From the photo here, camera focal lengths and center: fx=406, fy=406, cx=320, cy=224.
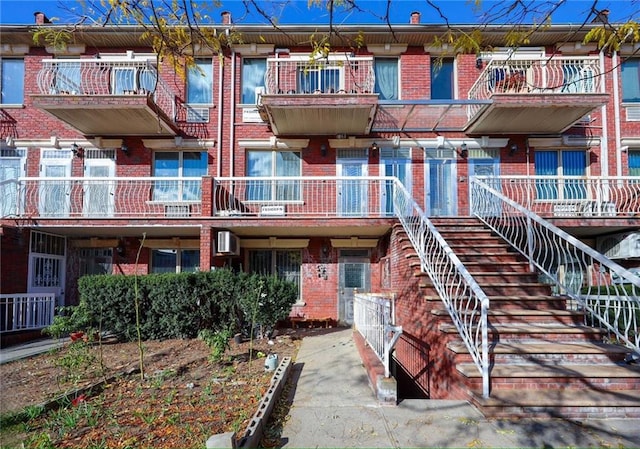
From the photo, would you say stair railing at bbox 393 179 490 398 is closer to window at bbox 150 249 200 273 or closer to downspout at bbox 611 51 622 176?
window at bbox 150 249 200 273

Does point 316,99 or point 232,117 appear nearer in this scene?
point 316,99

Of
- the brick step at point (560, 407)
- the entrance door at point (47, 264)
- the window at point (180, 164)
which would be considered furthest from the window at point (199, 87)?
the brick step at point (560, 407)

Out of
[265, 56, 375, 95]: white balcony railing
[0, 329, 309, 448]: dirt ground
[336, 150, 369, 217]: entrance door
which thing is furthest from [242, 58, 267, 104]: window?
[0, 329, 309, 448]: dirt ground

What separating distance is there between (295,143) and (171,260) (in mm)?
5368

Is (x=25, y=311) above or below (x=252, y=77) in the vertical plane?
below

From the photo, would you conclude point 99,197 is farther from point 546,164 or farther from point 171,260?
point 546,164

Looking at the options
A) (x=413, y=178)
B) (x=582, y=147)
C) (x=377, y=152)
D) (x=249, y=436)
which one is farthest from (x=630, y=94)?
(x=249, y=436)

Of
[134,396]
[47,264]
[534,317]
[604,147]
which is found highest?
[604,147]

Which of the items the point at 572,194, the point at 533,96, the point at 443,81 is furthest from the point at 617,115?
the point at 443,81

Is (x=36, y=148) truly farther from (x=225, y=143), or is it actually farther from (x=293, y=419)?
(x=293, y=419)

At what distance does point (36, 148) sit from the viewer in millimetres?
12812

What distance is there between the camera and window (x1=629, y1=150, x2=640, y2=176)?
495 inches

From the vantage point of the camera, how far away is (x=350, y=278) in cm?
1242

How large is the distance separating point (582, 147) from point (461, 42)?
1030 centimetres
